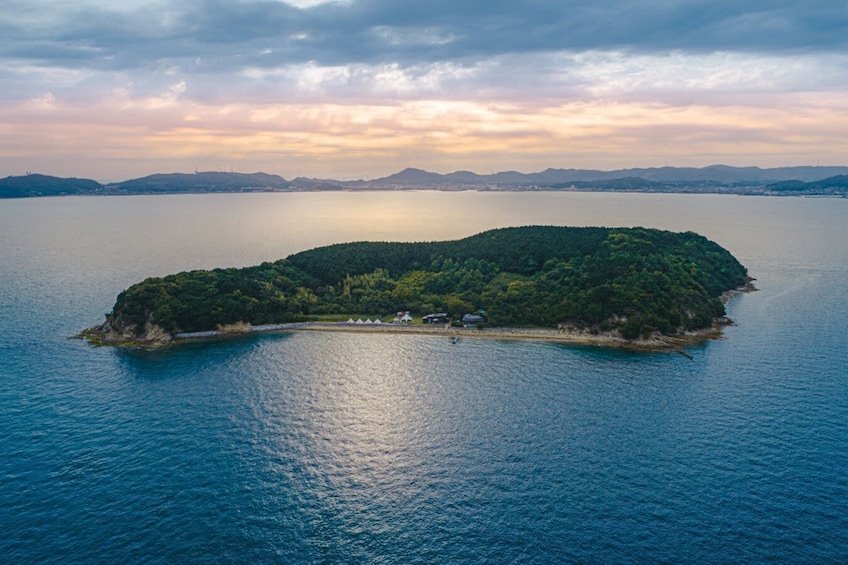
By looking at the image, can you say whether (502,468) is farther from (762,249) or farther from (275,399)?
(762,249)

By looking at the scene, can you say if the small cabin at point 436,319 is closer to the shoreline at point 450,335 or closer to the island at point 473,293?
the island at point 473,293

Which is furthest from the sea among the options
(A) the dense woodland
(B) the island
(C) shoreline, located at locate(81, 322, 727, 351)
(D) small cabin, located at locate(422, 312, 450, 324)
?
(A) the dense woodland

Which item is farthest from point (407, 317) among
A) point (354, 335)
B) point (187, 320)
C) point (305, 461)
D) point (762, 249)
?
point (762, 249)

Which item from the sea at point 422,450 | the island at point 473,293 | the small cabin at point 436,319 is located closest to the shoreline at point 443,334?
the island at point 473,293

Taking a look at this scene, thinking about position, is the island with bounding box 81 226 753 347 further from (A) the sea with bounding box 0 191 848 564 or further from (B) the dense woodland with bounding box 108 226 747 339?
(A) the sea with bounding box 0 191 848 564

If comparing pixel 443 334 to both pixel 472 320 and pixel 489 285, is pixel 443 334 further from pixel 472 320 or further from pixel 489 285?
pixel 489 285

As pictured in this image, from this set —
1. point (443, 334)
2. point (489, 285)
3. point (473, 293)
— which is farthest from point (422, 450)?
point (489, 285)
